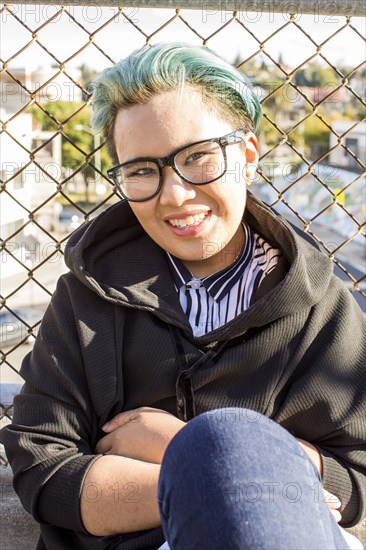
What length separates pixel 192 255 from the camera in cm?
190

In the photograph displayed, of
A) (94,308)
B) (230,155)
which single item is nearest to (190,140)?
(230,155)

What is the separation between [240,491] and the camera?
1260 millimetres

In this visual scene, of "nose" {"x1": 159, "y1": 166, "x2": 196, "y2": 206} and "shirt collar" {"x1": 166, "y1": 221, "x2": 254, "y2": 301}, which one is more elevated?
"nose" {"x1": 159, "y1": 166, "x2": 196, "y2": 206}

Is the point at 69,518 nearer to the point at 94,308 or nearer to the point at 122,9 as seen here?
the point at 94,308

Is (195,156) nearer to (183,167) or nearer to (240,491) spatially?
(183,167)

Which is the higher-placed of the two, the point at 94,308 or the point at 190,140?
the point at 190,140

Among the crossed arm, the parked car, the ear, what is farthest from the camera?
the parked car

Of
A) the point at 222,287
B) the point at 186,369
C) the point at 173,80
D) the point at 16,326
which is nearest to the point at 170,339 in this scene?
the point at 186,369

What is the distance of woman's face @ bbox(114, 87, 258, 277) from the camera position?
1.78 m

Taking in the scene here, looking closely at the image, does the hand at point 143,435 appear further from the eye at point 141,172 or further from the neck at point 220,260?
the eye at point 141,172

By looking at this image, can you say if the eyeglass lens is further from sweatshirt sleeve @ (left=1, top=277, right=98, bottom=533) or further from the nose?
sweatshirt sleeve @ (left=1, top=277, right=98, bottom=533)

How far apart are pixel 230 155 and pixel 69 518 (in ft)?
3.11

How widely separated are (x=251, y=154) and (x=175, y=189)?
28 cm

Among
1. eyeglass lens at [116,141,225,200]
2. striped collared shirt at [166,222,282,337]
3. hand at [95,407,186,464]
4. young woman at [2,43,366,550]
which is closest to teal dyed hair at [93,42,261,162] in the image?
young woman at [2,43,366,550]
